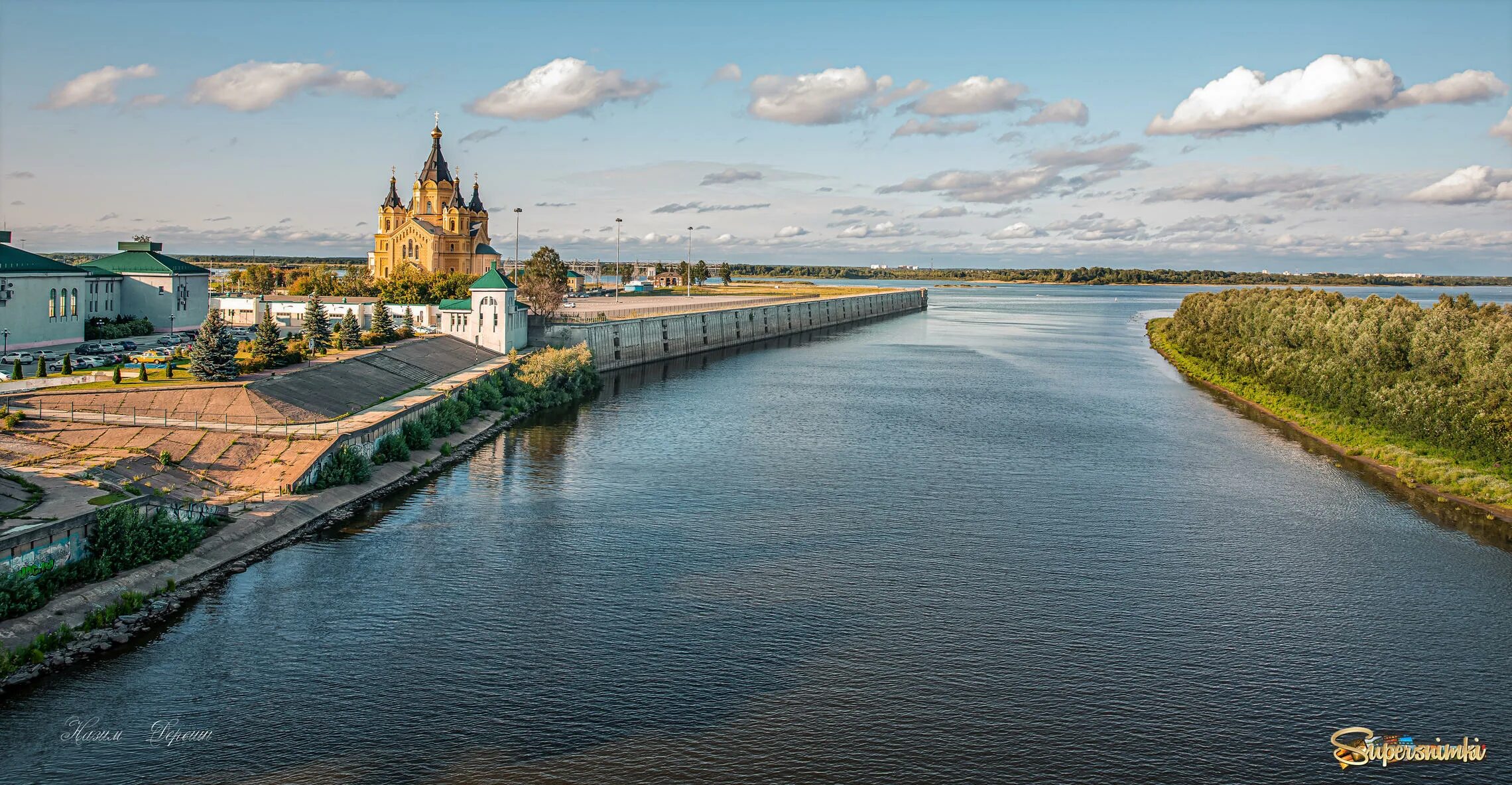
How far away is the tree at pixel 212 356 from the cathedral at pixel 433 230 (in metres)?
60.0

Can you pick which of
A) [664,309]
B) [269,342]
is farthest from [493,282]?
[664,309]

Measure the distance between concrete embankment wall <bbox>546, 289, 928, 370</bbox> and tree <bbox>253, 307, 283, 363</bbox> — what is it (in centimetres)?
2652

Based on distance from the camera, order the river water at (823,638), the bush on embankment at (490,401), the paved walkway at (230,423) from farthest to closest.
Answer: the bush on embankment at (490,401) → the paved walkway at (230,423) → the river water at (823,638)

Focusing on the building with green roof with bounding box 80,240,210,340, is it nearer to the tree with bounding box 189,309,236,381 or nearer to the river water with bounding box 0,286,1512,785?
the tree with bounding box 189,309,236,381

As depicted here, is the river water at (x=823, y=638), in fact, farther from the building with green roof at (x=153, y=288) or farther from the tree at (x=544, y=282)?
the tree at (x=544, y=282)

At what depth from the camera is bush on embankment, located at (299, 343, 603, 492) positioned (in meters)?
33.8

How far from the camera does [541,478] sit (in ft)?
124

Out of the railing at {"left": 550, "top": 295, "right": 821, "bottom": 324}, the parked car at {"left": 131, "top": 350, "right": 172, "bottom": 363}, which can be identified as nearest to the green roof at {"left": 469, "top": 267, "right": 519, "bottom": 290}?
the railing at {"left": 550, "top": 295, "right": 821, "bottom": 324}

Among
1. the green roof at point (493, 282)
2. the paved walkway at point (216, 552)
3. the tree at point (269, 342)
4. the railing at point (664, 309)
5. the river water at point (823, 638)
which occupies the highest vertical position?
the green roof at point (493, 282)

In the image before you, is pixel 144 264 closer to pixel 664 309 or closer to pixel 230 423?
A: pixel 230 423

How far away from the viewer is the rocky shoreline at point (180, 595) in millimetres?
19828

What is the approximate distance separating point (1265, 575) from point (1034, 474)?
470 inches

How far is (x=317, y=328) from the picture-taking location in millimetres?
51719

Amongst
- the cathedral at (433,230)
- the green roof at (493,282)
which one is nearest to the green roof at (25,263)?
the green roof at (493,282)
